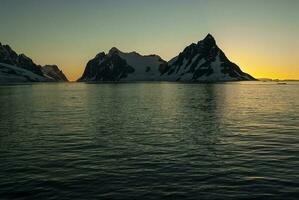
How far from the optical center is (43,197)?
19.9 m

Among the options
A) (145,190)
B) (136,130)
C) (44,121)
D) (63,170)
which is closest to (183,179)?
(145,190)

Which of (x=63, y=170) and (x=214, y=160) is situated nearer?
(x=63, y=170)

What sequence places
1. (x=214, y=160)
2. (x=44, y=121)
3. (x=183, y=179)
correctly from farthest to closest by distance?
(x=44, y=121)
(x=214, y=160)
(x=183, y=179)

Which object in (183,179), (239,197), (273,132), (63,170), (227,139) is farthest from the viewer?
(273,132)

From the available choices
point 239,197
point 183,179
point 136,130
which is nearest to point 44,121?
point 136,130

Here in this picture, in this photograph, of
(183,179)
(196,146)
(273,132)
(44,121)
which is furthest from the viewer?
(44,121)

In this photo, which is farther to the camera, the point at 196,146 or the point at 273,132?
the point at 273,132

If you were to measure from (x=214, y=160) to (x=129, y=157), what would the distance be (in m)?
6.24

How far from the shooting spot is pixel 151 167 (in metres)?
26.1

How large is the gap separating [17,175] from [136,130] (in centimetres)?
2181

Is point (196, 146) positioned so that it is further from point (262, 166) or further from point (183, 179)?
point (183, 179)

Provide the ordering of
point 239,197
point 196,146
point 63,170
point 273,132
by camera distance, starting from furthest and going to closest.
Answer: point 273,132 → point 196,146 → point 63,170 → point 239,197

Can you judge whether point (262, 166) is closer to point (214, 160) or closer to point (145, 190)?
point (214, 160)

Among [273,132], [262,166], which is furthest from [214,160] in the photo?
[273,132]
